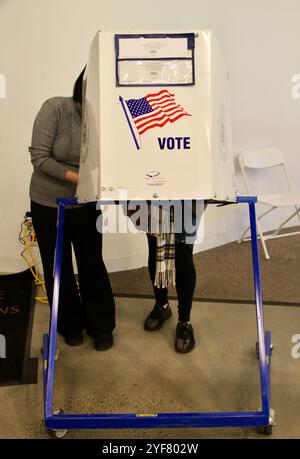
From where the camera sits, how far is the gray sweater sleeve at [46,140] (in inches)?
72.4

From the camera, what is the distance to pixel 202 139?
4.92ft

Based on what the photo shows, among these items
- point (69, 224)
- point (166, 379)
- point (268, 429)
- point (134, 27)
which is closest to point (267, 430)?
point (268, 429)

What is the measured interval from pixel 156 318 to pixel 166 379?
1.50 feet

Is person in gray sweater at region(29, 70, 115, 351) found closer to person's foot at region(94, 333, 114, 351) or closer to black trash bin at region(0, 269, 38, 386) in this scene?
person's foot at region(94, 333, 114, 351)

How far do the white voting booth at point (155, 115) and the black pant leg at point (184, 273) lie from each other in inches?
Answer: 21.7

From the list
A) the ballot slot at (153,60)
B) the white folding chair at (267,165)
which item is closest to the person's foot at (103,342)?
the ballot slot at (153,60)

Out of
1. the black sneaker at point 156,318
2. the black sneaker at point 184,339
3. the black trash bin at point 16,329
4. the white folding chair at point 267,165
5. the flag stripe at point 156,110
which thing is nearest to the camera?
the flag stripe at point 156,110

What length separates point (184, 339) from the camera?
216cm

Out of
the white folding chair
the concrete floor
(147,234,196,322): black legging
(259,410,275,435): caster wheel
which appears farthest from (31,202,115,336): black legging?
the white folding chair

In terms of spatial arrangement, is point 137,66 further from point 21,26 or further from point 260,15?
point 260,15

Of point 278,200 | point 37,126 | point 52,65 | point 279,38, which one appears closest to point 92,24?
point 52,65

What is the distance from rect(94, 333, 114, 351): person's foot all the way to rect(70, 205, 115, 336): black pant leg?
0.07ft

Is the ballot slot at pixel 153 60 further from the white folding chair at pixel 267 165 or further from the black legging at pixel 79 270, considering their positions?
the white folding chair at pixel 267 165

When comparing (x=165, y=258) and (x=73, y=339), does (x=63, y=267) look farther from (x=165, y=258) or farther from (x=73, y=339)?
(x=165, y=258)
